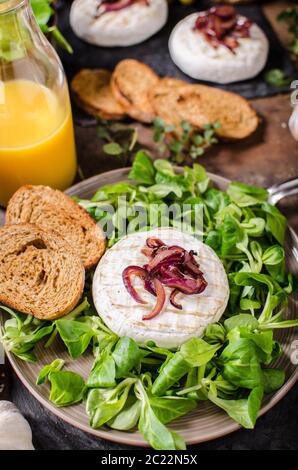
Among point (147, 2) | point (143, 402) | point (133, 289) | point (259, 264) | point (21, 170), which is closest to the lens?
point (143, 402)

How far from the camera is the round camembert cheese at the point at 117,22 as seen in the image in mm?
3592

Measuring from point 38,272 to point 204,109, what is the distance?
4.49ft

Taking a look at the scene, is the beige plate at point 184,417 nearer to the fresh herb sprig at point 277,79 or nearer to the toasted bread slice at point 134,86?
the toasted bread slice at point 134,86

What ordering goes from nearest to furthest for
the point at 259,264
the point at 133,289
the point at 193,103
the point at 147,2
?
the point at 133,289, the point at 259,264, the point at 193,103, the point at 147,2

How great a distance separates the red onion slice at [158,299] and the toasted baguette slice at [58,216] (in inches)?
13.6

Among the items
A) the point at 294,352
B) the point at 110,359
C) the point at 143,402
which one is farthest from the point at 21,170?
the point at 294,352

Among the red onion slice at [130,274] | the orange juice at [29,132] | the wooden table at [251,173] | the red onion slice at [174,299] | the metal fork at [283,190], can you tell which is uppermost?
the orange juice at [29,132]

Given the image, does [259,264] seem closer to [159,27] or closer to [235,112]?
[235,112]

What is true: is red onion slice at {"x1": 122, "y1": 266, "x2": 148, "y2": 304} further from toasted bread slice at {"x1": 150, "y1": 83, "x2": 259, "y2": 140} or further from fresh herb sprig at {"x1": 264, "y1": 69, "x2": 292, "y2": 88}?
fresh herb sprig at {"x1": 264, "y1": 69, "x2": 292, "y2": 88}

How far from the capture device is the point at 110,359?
6.80ft

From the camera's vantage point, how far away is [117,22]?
3.59 metres

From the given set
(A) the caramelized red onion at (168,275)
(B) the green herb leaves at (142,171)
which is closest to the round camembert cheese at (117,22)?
(B) the green herb leaves at (142,171)

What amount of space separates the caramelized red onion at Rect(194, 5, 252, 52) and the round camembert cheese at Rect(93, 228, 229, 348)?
4.93 ft
